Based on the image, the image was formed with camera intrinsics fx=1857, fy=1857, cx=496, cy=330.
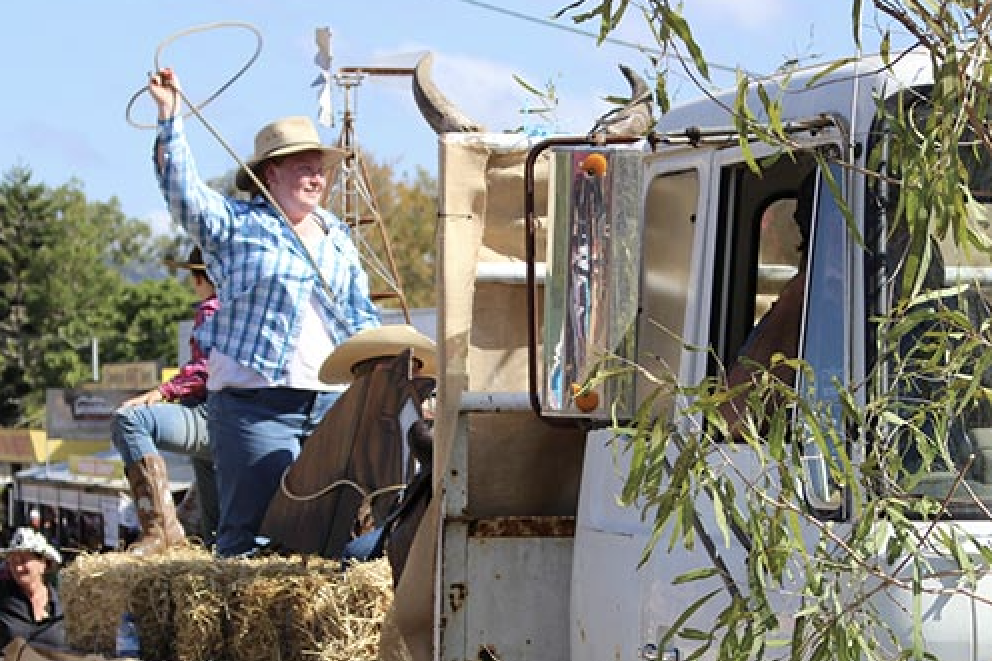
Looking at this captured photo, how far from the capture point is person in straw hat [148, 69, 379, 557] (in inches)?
236

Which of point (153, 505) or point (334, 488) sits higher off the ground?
point (334, 488)

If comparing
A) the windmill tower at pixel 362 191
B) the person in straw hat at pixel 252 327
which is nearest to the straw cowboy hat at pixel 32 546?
the windmill tower at pixel 362 191

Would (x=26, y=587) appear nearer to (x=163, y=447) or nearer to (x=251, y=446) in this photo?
(x=163, y=447)

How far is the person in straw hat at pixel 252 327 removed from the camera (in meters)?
6.00

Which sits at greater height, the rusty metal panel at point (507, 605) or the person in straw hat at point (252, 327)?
the person in straw hat at point (252, 327)

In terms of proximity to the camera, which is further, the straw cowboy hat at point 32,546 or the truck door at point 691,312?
the straw cowboy hat at point 32,546

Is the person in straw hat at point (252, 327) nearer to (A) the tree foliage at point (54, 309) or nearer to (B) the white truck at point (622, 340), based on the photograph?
(B) the white truck at point (622, 340)

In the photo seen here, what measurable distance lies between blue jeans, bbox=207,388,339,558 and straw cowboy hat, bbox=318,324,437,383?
33 cm

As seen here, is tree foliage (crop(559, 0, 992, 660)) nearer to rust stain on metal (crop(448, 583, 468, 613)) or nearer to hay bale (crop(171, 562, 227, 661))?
rust stain on metal (crop(448, 583, 468, 613))

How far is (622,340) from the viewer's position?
→ 11.7 ft

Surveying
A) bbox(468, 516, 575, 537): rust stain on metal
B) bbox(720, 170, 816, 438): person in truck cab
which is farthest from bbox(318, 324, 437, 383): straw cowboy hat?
bbox(720, 170, 816, 438): person in truck cab

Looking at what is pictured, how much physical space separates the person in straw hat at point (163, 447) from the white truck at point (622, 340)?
2.24 meters

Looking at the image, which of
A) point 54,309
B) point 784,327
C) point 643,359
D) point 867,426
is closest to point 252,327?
point 643,359

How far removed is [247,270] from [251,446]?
58 centimetres
